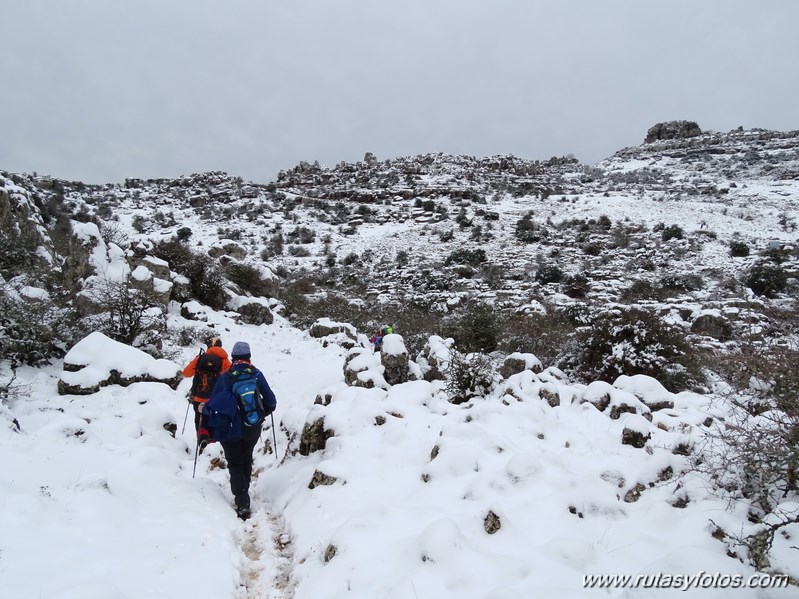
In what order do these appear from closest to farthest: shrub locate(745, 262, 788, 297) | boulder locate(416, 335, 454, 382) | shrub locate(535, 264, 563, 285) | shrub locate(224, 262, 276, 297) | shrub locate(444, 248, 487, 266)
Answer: boulder locate(416, 335, 454, 382) < shrub locate(745, 262, 788, 297) < shrub locate(224, 262, 276, 297) < shrub locate(535, 264, 563, 285) < shrub locate(444, 248, 487, 266)

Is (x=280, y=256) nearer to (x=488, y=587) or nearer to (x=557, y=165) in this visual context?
(x=488, y=587)

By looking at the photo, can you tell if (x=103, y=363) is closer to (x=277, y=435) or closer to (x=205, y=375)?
(x=205, y=375)

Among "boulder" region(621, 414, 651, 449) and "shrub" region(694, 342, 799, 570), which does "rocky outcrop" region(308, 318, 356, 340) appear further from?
"shrub" region(694, 342, 799, 570)

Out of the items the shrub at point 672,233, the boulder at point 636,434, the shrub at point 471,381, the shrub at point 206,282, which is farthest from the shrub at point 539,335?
the shrub at point 672,233

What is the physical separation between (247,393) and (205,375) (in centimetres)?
126

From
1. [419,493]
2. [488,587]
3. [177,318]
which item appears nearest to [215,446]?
[419,493]

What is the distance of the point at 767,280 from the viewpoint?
55.8 ft

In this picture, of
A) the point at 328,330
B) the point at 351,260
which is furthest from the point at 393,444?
the point at 351,260

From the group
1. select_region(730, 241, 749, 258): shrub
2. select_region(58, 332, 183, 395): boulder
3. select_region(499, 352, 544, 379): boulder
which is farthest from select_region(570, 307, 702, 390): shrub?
select_region(730, 241, 749, 258): shrub

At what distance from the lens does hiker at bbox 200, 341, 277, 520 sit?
4488 millimetres

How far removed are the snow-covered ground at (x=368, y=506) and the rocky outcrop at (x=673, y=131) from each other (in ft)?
237

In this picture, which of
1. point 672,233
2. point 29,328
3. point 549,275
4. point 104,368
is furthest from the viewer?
point 672,233

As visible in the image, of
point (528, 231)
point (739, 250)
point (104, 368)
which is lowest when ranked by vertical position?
point (104, 368)

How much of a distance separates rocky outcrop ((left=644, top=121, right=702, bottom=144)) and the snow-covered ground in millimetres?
72095
